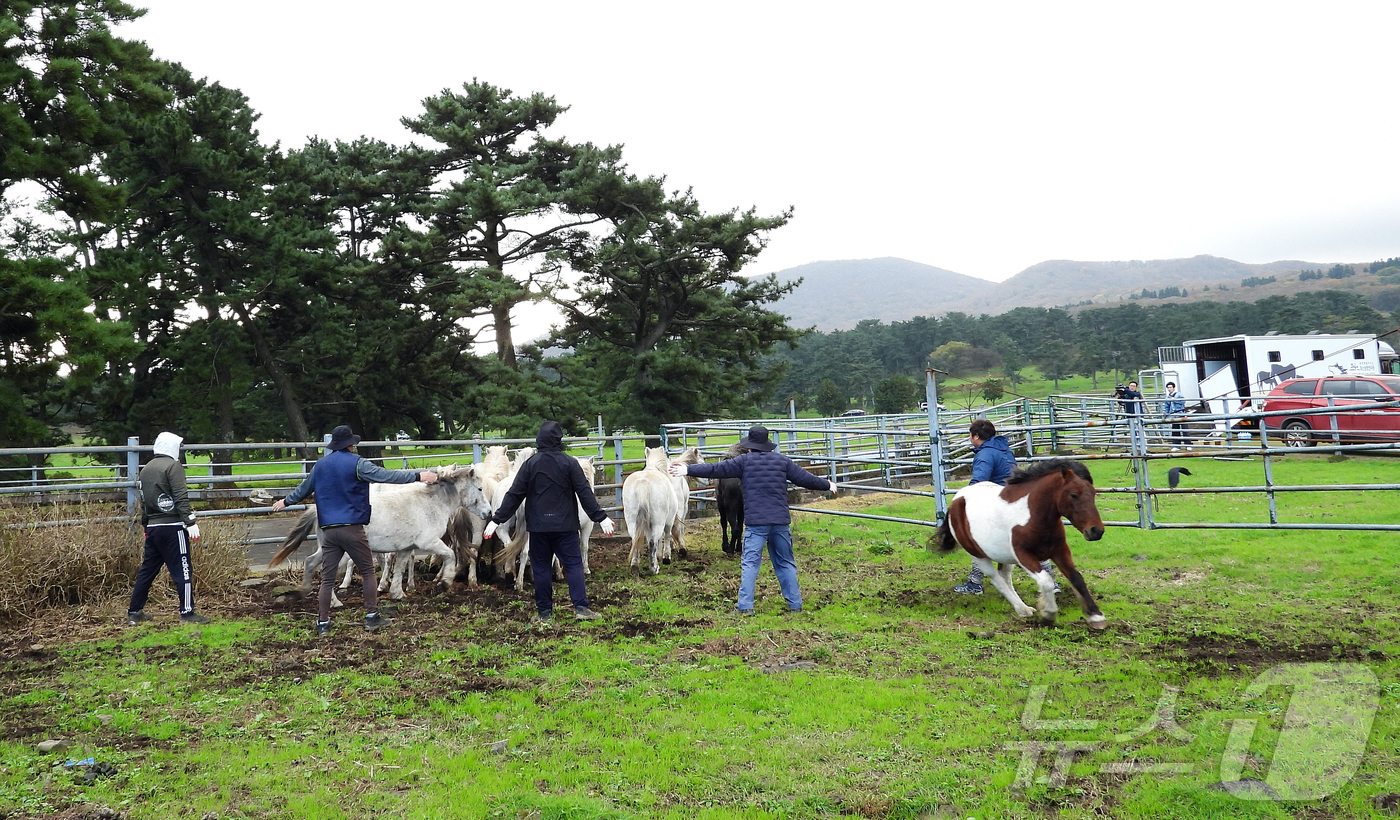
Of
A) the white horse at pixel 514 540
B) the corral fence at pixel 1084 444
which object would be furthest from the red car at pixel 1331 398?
the white horse at pixel 514 540

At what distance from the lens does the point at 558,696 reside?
16.7 ft

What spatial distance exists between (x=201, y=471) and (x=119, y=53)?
17785 mm

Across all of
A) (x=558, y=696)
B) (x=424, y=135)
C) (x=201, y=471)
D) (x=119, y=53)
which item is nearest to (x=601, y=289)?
(x=424, y=135)

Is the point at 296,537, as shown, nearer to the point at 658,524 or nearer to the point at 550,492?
the point at 550,492

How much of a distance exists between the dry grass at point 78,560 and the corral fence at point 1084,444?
688 centimetres

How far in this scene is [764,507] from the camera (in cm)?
745

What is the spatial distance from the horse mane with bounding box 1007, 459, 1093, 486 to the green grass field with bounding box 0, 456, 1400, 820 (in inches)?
45.6

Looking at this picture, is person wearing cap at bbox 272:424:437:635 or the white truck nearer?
person wearing cap at bbox 272:424:437:635

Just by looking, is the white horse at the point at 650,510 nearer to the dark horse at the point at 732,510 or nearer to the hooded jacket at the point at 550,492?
the dark horse at the point at 732,510

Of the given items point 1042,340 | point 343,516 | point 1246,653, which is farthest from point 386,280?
point 1042,340

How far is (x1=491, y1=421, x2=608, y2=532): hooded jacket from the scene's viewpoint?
7.36 metres

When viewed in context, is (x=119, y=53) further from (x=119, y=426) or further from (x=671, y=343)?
(x=671, y=343)

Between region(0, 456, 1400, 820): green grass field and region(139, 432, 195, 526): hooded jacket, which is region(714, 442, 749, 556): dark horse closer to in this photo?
region(0, 456, 1400, 820): green grass field

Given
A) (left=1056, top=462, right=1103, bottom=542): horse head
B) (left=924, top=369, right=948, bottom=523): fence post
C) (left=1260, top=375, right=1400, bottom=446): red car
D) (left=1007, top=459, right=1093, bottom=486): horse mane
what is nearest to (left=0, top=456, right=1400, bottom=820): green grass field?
(left=1056, top=462, right=1103, bottom=542): horse head
